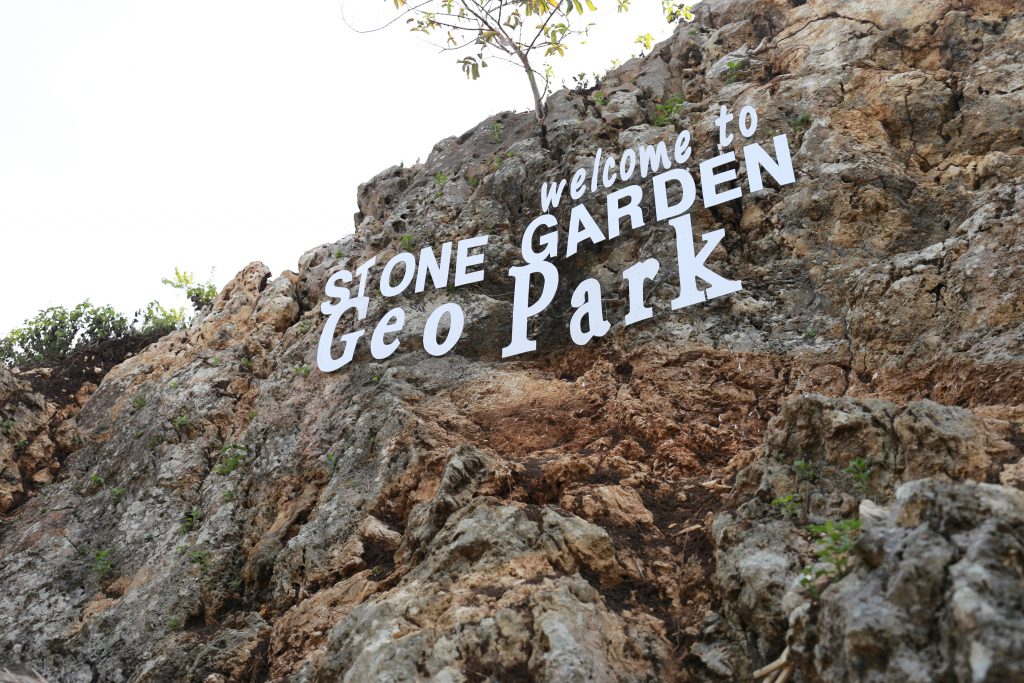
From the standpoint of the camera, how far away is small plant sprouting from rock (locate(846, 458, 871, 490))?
19.4ft

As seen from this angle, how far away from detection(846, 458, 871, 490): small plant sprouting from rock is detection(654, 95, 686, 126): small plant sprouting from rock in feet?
24.9

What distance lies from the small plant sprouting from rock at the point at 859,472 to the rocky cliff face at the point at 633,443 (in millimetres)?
18

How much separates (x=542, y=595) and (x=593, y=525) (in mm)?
928

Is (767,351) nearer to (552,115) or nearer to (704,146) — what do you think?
(704,146)

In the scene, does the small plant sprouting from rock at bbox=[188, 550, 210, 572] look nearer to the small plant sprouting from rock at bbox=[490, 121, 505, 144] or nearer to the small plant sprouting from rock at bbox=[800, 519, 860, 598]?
the small plant sprouting from rock at bbox=[800, 519, 860, 598]

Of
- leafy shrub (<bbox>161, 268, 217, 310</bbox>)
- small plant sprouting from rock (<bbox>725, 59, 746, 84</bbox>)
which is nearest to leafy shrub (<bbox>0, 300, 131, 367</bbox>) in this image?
leafy shrub (<bbox>161, 268, 217, 310</bbox>)

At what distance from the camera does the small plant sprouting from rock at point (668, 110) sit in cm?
1251

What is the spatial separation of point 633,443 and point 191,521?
17.9 feet

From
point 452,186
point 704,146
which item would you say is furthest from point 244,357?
point 704,146

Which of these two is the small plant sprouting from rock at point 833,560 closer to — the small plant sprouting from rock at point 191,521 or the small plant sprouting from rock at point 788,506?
the small plant sprouting from rock at point 788,506

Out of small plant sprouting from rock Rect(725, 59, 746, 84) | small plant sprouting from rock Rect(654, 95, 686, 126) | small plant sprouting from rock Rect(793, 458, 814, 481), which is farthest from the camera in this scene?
small plant sprouting from rock Rect(725, 59, 746, 84)

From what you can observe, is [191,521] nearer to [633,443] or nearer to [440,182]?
[633,443]

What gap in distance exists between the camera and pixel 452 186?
1368 cm

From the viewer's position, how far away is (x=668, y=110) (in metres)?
12.8
